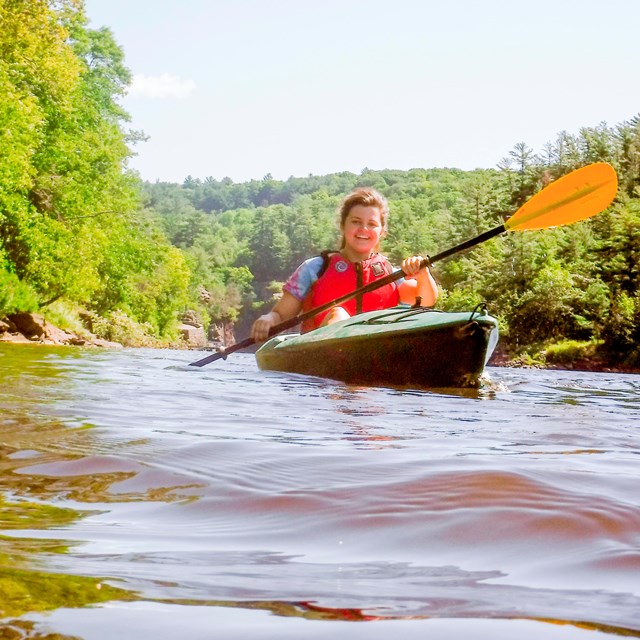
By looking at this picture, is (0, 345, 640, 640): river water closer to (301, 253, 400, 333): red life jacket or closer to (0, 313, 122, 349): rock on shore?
(301, 253, 400, 333): red life jacket

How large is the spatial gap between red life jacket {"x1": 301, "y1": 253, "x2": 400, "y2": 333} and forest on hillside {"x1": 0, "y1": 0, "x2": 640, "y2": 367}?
38.9ft

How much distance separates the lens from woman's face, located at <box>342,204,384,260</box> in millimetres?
7102

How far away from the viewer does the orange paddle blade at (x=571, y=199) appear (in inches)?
217

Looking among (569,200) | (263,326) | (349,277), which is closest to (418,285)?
(349,277)

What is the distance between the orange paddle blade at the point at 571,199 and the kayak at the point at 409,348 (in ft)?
2.29

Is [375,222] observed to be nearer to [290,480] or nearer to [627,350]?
[290,480]

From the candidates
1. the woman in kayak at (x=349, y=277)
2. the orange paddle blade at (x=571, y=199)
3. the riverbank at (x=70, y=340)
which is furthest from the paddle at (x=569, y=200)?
the riverbank at (x=70, y=340)

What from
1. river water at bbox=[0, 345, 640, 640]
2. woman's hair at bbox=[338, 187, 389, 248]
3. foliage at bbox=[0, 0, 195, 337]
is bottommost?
river water at bbox=[0, 345, 640, 640]

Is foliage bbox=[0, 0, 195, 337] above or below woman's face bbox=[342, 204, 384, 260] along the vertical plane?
above

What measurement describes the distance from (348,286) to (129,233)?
21.7 metres

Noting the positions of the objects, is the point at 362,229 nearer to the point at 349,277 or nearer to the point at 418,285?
the point at 349,277

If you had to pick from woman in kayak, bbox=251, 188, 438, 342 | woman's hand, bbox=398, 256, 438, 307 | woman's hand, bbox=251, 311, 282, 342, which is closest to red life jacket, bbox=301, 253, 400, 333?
woman in kayak, bbox=251, 188, 438, 342

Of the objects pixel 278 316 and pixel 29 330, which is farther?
pixel 29 330

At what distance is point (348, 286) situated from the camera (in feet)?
23.2
